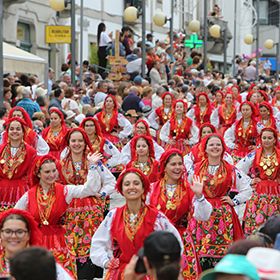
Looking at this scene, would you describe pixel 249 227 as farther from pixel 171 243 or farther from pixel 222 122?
pixel 222 122

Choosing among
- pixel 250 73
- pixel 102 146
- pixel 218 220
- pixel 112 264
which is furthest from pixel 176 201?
pixel 250 73

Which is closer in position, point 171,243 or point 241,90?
point 171,243

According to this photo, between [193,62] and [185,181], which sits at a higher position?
[193,62]

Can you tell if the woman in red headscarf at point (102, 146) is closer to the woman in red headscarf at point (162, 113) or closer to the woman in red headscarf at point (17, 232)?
the woman in red headscarf at point (17, 232)

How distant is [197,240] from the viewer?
34.5 ft

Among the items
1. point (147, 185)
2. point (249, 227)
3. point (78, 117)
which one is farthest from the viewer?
point (78, 117)

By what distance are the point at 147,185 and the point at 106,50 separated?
19.9 meters

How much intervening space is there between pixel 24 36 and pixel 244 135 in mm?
15383

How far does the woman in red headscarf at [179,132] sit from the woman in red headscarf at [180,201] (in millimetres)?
7768

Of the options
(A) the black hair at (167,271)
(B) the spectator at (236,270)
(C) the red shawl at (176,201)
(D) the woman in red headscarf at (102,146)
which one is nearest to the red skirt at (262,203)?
(D) the woman in red headscarf at (102,146)

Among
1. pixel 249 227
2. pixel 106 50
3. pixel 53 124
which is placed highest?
pixel 106 50

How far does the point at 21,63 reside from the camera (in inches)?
844

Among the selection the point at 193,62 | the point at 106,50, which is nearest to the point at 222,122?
the point at 106,50

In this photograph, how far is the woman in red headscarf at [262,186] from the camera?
11.9 m
